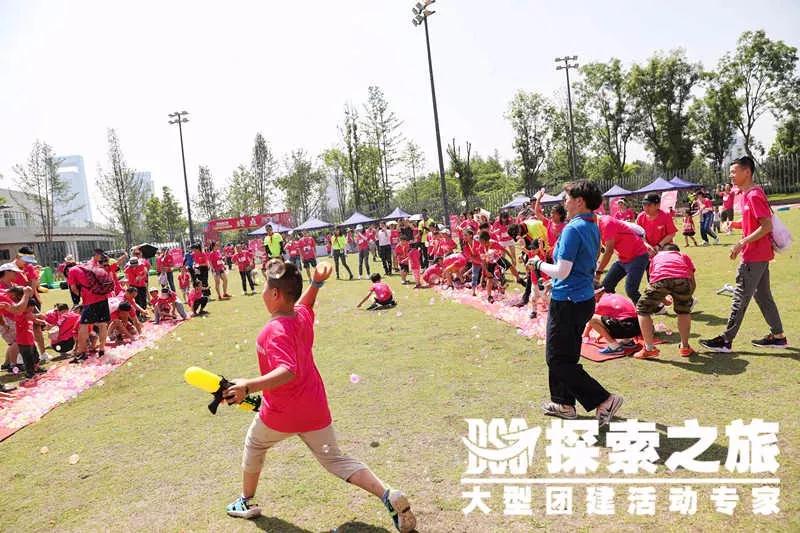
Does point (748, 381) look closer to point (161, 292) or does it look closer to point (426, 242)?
point (161, 292)

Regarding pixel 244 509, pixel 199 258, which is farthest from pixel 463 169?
pixel 244 509

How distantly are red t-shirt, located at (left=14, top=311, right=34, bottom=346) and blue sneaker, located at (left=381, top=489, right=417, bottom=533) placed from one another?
314 inches

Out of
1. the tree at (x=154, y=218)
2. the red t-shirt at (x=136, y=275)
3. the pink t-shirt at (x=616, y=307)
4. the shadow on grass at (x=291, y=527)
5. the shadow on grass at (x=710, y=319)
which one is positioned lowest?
the shadow on grass at (x=291, y=527)

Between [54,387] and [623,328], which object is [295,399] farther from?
[54,387]

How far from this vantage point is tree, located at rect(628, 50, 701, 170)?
5009 cm

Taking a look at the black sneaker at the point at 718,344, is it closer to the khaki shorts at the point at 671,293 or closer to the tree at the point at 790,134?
the khaki shorts at the point at 671,293

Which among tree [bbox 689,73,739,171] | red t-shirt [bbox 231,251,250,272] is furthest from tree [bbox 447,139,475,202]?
red t-shirt [bbox 231,251,250,272]

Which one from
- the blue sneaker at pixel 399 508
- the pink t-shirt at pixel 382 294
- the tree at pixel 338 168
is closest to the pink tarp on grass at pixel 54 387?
the pink t-shirt at pixel 382 294

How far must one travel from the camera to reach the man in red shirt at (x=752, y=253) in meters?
5.74

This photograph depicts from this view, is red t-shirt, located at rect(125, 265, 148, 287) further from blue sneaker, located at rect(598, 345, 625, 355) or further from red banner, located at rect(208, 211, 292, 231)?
red banner, located at rect(208, 211, 292, 231)

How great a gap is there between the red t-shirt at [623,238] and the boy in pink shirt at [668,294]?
811 mm

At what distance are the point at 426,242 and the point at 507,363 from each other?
13291mm

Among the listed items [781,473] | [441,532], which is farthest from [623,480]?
[441,532]

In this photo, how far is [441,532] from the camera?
10.7 ft
